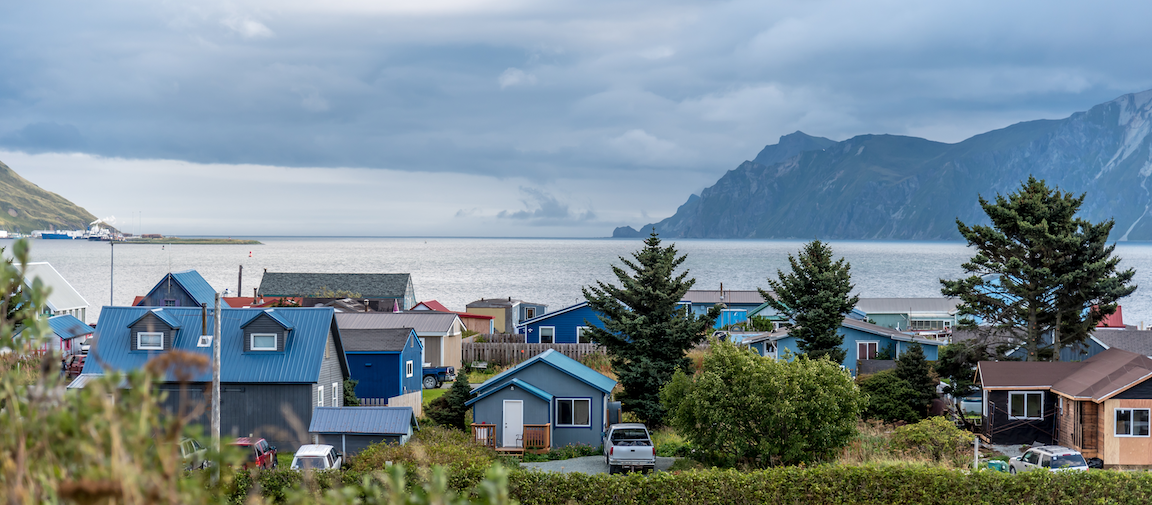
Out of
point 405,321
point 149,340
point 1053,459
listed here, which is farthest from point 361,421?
point 1053,459

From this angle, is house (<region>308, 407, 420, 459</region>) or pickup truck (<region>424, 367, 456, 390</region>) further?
pickup truck (<region>424, 367, 456, 390</region>)

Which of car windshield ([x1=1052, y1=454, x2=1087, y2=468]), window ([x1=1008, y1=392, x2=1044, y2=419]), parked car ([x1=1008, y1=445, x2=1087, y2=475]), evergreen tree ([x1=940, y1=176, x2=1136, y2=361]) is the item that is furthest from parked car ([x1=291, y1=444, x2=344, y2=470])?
evergreen tree ([x1=940, y1=176, x2=1136, y2=361])

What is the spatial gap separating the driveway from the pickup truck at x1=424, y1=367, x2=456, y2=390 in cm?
1948

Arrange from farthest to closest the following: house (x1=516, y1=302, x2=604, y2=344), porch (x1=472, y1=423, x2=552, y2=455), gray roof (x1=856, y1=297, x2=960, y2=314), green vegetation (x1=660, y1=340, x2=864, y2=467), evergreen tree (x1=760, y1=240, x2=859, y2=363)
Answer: gray roof (x1=856, y1=297, x2=960, y2=314), house (x1=516, y1=302, x2=604, y2=344), evergreen tree (x1=760, y1=240, x2=859, y2=363), porch (x1=472, y1=423, x2=552, y2=455), green vegetation (x1=660, y1=340, x2=864, y2=467)

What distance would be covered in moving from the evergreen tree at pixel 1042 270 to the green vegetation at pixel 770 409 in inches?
555

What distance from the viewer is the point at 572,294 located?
141 meters

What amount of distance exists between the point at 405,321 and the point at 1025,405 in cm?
3282

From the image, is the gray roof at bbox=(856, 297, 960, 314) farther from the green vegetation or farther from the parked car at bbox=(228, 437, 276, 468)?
the parked car at bbox=(228, 437, 276, 468)

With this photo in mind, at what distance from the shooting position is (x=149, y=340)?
1319 inches

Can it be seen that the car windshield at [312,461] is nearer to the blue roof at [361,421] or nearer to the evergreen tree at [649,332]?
the blue roof at [361,421]

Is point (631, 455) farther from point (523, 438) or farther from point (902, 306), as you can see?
point (902, 306)

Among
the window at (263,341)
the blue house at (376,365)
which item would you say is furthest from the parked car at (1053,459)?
the window at (263,341)

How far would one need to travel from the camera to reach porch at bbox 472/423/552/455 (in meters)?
32.5

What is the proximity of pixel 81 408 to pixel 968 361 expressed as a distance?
130 ft
